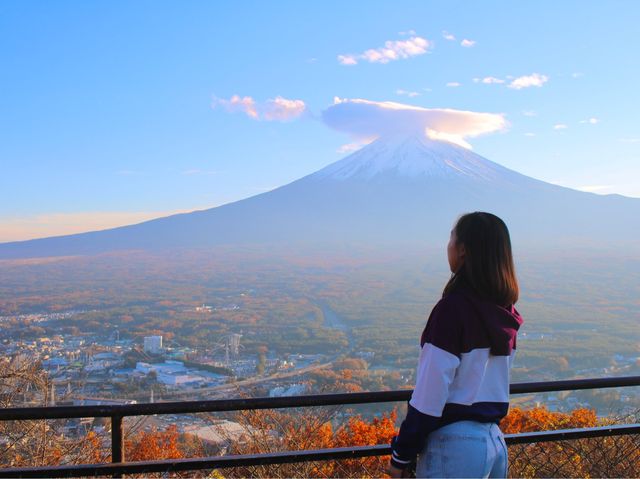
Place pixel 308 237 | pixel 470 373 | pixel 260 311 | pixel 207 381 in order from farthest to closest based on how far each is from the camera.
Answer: pixel 308 237
pixel 260 311
pixel 207 381
pixel 470 373

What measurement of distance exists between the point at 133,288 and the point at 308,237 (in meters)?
25.1

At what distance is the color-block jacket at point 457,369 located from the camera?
1.77 metres

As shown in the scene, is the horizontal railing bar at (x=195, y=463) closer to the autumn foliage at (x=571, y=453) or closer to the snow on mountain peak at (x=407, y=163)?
the autumn foliage at (x=571, y=453)

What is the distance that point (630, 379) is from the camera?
9.68 ft

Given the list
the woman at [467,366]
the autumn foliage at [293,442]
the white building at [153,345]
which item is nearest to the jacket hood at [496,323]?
the woman at [467,366]

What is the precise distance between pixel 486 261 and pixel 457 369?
0.33 metres

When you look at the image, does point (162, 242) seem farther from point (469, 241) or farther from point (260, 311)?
point (469, 241)

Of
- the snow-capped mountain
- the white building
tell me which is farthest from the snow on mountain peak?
the white building

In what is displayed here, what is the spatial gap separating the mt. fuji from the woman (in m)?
59.5

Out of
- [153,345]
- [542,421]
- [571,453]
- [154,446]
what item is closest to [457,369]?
[571,453]

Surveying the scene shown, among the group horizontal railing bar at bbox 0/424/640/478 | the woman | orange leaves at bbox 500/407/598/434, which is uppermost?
the woman

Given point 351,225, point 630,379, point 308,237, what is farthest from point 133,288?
point 630,379

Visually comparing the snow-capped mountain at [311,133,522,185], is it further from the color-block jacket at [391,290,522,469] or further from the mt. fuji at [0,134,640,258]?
the color-block jacket at [391,290,522,469]

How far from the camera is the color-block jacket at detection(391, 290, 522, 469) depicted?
1774 millimetres
